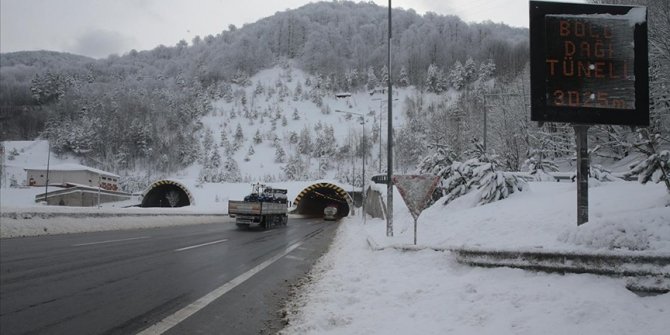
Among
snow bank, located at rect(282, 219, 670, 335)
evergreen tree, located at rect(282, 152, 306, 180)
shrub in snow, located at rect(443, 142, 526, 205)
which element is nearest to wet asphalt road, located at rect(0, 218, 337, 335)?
snow bank, located at rect(282, 219, 670, 335)

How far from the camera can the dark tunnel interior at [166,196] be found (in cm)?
7219

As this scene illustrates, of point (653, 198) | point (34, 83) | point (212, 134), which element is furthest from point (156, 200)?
point (34, 83)

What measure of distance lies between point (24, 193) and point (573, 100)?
295 feet

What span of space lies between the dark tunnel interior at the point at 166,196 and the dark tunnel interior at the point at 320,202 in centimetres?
1997

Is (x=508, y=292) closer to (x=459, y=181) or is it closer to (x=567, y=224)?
(x=567, y=224)

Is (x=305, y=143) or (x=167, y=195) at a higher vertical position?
(x=305, y=143)

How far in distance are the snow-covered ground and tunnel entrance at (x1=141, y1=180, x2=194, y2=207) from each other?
6243 cm

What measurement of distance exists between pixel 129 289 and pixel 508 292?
6.10m

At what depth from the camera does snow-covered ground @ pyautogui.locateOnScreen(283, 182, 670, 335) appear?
5020 mm

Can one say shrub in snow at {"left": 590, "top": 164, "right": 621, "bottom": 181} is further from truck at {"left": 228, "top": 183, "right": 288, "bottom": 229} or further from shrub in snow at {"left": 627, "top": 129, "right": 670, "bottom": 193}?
truck at {"left": 228, "top": 183, "right": 288, "bottom": 229}

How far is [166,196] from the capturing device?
77938mm

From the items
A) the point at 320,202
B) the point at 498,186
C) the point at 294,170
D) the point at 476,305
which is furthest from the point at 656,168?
the point at 294,170

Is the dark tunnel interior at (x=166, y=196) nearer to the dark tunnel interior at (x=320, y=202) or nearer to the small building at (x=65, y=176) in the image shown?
the dark tunnel interior at (x=320, y=202)

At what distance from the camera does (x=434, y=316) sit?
5.84 m
